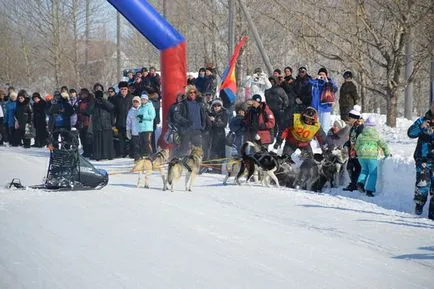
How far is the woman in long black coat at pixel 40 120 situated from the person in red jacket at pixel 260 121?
31.1ft

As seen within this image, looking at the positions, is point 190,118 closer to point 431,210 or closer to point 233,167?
point 233,167

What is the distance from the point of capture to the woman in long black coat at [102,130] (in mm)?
17312

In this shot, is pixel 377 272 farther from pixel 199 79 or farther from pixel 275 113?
pixel 199 79

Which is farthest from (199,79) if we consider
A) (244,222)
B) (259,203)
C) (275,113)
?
(244,222)

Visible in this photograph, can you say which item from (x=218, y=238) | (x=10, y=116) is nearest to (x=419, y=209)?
(x=218, y=238)

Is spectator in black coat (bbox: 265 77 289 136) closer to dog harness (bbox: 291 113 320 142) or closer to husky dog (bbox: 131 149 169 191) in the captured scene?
dog harness (bbox: 291 113 320 142)

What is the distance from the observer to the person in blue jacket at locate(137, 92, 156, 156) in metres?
15.7

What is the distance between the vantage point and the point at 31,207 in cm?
977

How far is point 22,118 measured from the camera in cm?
2114

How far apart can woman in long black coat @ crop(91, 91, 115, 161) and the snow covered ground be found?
523 centimetres

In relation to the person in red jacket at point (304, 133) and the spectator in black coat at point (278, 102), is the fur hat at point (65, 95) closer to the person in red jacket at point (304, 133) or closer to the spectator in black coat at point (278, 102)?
the spectator in black coat at point (278, 102)

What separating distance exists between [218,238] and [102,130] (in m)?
9.97

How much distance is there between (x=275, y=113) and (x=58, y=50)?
27.7m

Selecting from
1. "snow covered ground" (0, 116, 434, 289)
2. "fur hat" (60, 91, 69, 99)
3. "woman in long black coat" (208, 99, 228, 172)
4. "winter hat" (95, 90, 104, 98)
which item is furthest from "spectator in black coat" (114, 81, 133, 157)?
"snow covered ground" (0, 116, 434, 289)
